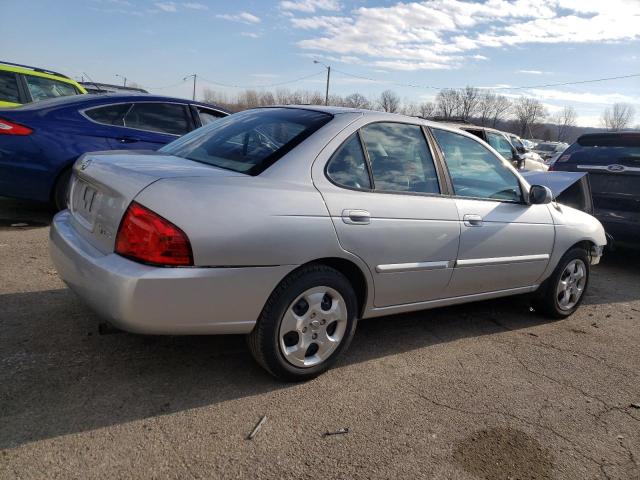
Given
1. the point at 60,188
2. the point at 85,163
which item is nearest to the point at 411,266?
the point at 85,163

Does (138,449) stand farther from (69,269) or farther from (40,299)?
(40,299)

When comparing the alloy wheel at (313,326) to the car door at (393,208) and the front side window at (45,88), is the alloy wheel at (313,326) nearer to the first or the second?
the car door at (393,208)

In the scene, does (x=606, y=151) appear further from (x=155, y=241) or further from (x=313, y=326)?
(x=155, y=241)

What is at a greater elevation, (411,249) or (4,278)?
(411,249)

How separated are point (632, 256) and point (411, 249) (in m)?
6.15

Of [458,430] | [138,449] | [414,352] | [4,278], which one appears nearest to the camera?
[138,449]

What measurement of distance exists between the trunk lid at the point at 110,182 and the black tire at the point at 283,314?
2.18 feet

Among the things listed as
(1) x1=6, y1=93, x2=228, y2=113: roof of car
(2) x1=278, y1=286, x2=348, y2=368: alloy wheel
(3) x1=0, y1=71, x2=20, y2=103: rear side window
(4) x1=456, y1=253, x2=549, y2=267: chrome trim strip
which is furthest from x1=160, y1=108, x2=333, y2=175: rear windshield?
(3) x1=0, y1=71, x2=20, y2=103: rear side window

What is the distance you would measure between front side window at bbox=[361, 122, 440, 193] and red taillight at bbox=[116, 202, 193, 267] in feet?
4.36

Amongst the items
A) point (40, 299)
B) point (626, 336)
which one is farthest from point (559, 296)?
point (40, 299)

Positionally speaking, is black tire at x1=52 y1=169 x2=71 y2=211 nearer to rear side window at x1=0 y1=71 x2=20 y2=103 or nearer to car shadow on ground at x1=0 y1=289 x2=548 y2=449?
car shadow on ground at x1=0 y1=289 x2=548 y2=449

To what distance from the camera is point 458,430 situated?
273 cm

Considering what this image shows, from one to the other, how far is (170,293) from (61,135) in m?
4.02

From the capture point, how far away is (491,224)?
3811 mm
